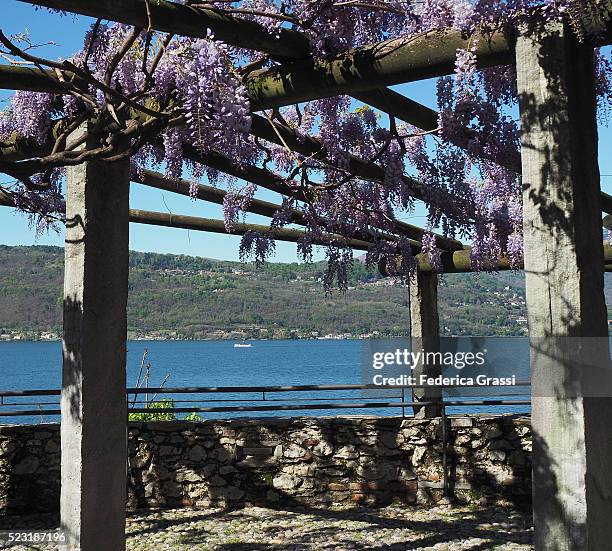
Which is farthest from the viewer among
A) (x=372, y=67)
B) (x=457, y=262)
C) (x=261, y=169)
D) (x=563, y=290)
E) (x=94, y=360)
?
(x=457, y=262)

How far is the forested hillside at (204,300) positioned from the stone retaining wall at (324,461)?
205 ft

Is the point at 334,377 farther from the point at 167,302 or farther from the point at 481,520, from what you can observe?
the point at 481,520

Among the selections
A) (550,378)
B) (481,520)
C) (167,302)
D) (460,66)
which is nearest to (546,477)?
(550,378)

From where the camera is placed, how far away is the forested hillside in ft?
244

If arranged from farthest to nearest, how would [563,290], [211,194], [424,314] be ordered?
[424,314] < [211,194] < [563,290]

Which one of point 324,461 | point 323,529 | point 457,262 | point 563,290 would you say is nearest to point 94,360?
point 563,290

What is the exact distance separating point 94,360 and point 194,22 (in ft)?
6.50

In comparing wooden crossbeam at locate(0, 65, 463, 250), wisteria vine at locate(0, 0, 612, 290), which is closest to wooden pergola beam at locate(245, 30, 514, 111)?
wisteria vine at locate(0, 0, 612, 290)

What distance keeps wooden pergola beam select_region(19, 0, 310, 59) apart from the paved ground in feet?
12.1

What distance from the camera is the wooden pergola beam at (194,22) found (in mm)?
2385

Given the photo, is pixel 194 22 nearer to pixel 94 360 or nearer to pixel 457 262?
pixel 94 360

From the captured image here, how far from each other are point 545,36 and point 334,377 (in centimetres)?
6053

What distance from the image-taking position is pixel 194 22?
8.95 ft

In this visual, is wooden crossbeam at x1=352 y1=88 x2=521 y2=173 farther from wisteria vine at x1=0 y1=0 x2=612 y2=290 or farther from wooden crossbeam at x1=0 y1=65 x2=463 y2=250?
wooden crossbeam at x1=0 y1=65 x2=463 y2=250
